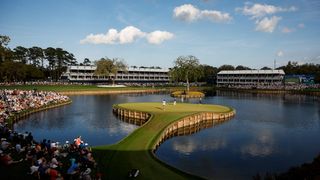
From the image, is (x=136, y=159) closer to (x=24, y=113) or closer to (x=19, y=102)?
(x=24, y=113)

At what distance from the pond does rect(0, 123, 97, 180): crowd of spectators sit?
10280 mm

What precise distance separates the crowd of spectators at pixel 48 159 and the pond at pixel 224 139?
10280mm

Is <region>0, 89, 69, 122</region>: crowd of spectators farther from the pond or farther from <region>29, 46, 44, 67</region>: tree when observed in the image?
<region>29, 46, 44, 67</region>: tree

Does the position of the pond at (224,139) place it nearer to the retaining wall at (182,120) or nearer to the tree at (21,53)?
the retaining wall at (182,120)

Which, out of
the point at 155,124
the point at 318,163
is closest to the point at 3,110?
the point at 155,124

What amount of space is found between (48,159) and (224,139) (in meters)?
26.4

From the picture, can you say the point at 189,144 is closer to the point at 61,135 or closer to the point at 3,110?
the point at 61,135

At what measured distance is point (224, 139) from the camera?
153 feet

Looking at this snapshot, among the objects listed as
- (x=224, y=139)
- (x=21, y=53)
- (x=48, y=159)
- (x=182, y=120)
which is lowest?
(x=224, y=139)

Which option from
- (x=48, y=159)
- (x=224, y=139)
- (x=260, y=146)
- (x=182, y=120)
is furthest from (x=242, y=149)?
(x=48, y=159)

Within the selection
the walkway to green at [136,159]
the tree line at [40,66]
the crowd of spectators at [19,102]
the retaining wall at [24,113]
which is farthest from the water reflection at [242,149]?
the tree line at [40,66]

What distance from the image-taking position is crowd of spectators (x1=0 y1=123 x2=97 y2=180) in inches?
889

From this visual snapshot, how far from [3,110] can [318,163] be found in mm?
52174

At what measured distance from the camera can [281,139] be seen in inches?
1860
